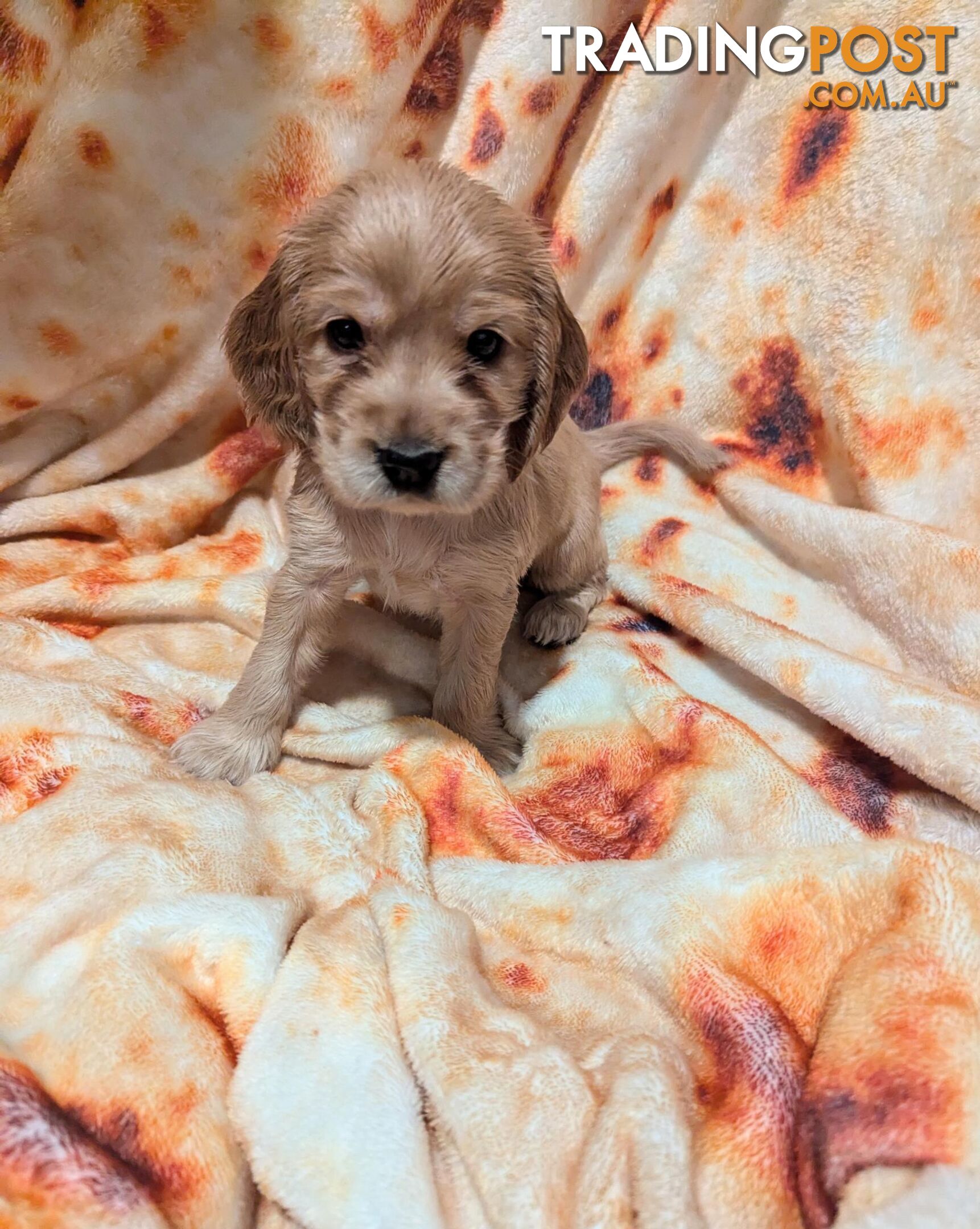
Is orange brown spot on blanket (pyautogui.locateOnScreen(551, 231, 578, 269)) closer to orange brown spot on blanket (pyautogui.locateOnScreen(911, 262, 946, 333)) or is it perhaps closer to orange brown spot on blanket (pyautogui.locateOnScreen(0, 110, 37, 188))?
orange brown spot on blanket (pyautogui.locateOnScreen(911, 262, 946, 333))

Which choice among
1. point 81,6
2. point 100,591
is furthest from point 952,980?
point 81,6

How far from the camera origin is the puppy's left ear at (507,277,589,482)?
170 cm

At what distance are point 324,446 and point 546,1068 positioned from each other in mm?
1109

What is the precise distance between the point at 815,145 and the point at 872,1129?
242 cm

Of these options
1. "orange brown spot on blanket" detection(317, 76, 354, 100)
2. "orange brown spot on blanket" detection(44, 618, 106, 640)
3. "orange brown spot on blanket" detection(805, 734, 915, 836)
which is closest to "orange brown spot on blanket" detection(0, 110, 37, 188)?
"orange brown spot on blanket" detection(317, 76, 354, 100)

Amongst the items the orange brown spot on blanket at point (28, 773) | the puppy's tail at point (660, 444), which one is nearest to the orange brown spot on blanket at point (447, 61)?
the puppy's tail at point (660, 444)

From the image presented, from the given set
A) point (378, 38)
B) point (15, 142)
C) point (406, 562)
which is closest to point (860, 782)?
point (406, 562)

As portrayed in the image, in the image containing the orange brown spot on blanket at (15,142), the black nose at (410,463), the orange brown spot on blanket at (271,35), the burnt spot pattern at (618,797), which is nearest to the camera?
the black nose at (410,463)

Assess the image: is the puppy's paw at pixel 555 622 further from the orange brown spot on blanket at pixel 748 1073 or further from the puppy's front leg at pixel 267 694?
the orange brown spot on blanket at pixel 748 1073

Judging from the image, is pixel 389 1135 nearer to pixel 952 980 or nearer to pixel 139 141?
pixel 952 980

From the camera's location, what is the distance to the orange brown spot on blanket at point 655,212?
260cm

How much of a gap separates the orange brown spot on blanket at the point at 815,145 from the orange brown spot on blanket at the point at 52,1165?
2707 mm

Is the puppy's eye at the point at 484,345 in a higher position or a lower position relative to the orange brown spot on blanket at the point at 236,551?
higher

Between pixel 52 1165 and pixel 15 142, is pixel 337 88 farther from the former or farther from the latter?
pixel 52 1165
